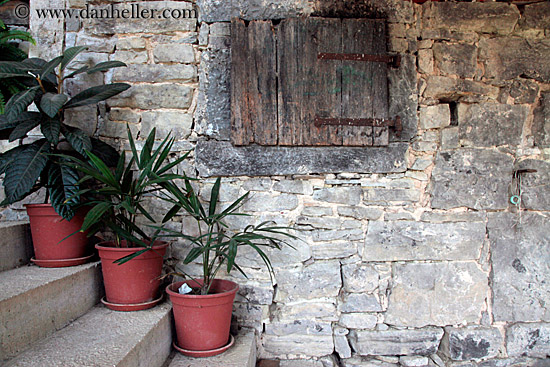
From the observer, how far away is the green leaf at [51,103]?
71.8 inches

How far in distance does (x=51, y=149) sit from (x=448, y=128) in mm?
2392

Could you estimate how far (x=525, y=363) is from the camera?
233 centimetres

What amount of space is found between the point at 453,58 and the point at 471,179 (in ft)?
2.58

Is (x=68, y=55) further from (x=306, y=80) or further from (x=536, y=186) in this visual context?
(x=536, y=186)

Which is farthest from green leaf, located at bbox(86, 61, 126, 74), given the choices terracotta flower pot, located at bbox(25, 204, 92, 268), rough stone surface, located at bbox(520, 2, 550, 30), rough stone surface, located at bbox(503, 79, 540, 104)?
rough stone surface, located at bbox(520, 2, 550, 30)

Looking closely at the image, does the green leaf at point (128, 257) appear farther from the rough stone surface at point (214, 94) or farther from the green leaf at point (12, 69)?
the green leaf at point (12, 69)

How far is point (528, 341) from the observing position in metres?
2.33

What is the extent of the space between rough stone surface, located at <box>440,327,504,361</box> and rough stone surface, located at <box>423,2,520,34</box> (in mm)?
1916

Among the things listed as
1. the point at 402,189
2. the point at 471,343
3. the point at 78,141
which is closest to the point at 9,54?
the point at 78,141

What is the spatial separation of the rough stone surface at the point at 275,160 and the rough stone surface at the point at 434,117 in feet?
1.35

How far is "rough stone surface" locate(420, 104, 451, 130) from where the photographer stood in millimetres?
2393

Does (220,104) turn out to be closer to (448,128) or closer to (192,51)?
(192,51)

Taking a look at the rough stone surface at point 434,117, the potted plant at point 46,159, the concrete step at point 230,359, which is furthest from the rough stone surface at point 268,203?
the rough stone surface at point 434,117

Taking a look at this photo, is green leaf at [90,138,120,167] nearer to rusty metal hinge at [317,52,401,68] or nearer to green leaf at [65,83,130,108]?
green leaf at [65,83,130,108]
